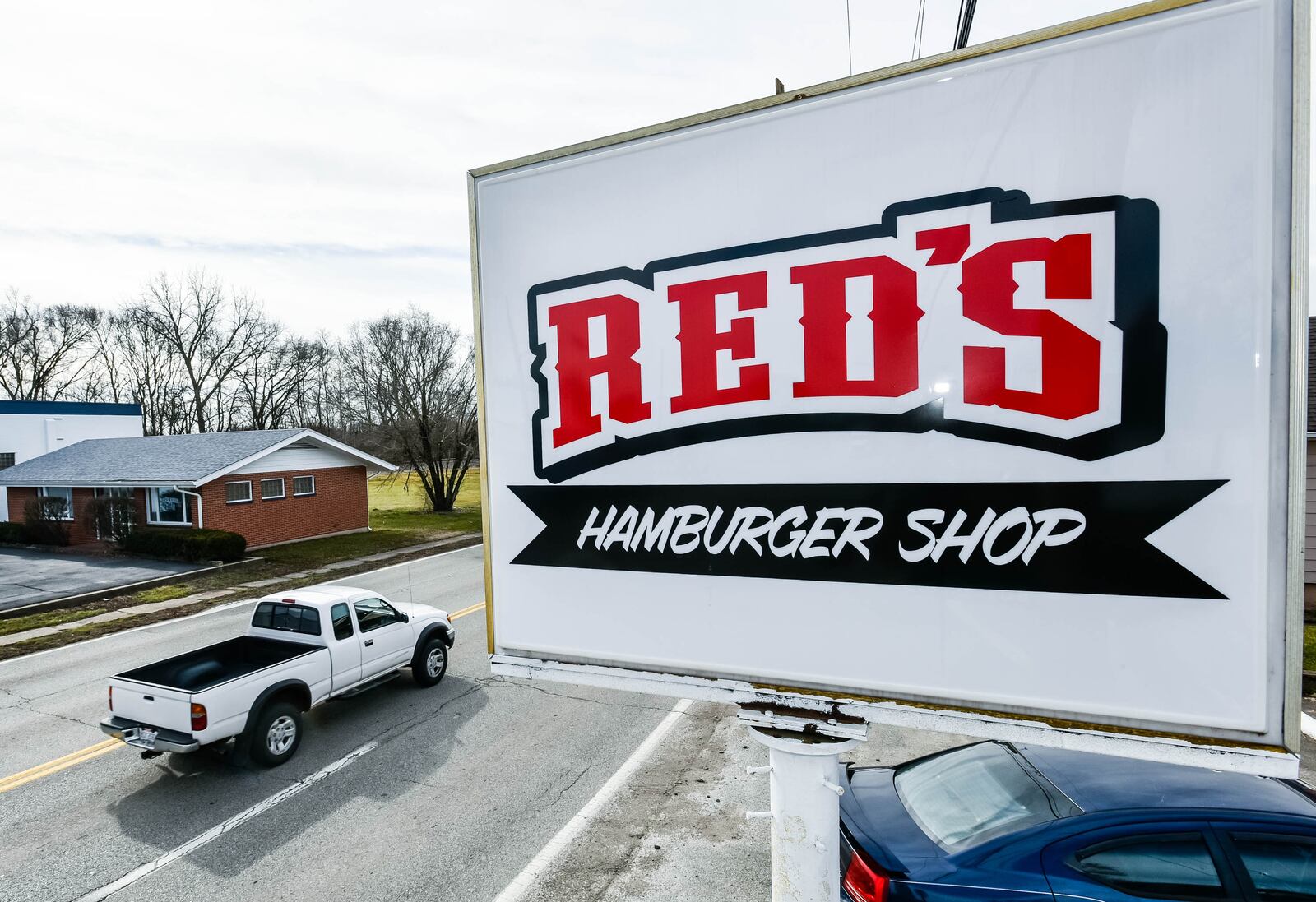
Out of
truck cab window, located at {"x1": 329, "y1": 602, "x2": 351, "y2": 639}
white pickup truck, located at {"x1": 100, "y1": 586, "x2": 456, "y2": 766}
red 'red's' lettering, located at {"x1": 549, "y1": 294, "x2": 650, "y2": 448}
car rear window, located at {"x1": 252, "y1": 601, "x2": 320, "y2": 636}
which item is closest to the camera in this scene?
red 'red's' lettering, located at {"x1": 549, "y1": 294, "x2": 650, "y2": 448}

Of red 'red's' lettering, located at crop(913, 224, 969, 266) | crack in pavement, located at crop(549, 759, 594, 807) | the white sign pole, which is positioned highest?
red 'red's' lettering, located at crop(913, 224, 969, 266)

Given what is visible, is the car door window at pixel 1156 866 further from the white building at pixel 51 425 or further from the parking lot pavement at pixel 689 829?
the white building at pixel 51 425

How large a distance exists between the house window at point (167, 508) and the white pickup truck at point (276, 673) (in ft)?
54.8

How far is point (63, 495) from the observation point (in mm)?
25750

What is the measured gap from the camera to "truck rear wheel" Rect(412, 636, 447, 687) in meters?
9.55

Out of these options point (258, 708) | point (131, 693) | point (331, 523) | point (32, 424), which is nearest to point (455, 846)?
point (258, 708)

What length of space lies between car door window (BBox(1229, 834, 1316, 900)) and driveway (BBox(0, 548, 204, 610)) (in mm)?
20942

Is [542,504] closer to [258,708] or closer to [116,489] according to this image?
[258,708]

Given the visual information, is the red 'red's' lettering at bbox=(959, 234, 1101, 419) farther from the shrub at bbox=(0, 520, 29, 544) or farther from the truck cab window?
the shrub at bbox=(0, 520, 29, 544)

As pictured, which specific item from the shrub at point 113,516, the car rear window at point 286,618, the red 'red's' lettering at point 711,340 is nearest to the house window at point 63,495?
the shrub at point 113,516

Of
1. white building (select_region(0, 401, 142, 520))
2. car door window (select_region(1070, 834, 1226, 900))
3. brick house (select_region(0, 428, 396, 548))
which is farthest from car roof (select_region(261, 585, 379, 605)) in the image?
white building (select_region(0, 401, 142, 520))

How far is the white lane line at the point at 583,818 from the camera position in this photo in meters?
5.10

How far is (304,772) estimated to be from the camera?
711 centimetres

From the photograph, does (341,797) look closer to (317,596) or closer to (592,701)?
(317,596)
